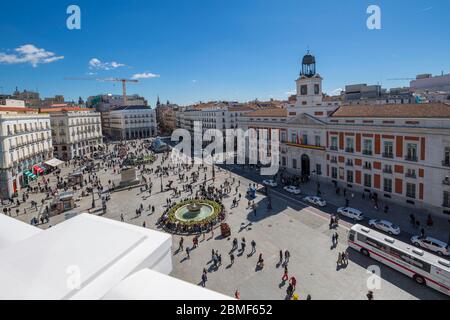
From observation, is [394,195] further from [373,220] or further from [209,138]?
[209,138]

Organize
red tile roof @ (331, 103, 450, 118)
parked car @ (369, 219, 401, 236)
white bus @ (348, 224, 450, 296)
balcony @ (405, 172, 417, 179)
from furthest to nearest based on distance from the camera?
balcony @ (405, 172, 417, 179) → red tile roof @ (331, 103, 450, 118) → parked car @ (369, 219, 401, 236) → white bus @ (348, 224, 450, 296)

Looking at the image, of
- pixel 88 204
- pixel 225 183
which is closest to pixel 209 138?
pixel 225 183

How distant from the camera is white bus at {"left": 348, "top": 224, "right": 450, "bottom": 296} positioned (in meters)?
17.3

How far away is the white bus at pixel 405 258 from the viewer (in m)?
17.3

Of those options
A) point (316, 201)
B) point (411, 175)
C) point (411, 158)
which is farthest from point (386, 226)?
point (411, 158)

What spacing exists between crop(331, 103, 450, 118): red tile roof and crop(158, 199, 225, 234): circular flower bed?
21701 mm

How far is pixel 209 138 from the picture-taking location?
85062 millimetres

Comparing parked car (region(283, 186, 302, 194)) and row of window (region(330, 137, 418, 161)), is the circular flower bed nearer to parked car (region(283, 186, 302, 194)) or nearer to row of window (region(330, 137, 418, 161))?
parked car (region(283, 186, 302, 194))

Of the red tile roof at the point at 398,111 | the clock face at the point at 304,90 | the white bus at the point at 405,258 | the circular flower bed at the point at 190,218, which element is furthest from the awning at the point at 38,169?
the white bus at the point at 405,258

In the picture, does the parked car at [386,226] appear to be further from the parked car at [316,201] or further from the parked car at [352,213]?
the parked car at [316,201]

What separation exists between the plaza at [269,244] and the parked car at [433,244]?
5.64ft

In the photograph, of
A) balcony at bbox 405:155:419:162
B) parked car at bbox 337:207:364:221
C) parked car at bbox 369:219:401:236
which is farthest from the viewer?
balcony at bbox 405:155:419:162

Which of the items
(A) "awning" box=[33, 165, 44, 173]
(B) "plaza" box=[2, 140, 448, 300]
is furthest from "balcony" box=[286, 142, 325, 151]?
(A) "awning" box=[33, 165, 44, 173]
